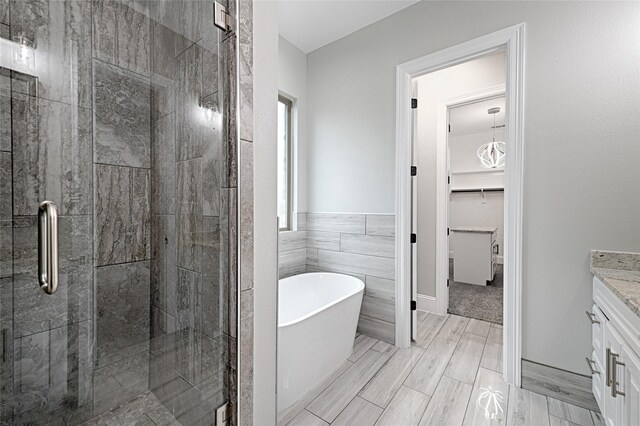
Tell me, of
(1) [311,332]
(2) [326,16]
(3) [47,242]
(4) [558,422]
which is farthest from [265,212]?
(2) [326,16]

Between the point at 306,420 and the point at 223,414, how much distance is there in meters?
0.68

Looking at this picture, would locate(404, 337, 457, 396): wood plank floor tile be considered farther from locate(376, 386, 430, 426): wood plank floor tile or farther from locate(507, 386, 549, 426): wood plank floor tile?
locate(507, 386, 549, 426): wood plank floor tile

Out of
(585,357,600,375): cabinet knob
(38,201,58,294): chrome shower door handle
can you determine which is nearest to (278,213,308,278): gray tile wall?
(38,201,58,294): chrome shower door handle

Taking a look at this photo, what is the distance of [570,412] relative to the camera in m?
1.60

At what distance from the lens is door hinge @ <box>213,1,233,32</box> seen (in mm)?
1051

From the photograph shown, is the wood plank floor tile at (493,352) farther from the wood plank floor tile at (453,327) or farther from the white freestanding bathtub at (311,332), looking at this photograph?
the white freestanding bathtub at (311,332)

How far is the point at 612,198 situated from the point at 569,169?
0.84ft

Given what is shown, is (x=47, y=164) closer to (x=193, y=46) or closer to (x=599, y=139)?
(x=193, y=46)

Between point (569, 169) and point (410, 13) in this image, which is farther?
point (410, 13)

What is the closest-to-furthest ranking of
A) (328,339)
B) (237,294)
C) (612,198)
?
(237,294) → (612,198) → (328,339)

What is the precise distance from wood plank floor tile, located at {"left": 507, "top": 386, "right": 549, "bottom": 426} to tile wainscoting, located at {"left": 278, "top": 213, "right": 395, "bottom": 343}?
2.95 ft

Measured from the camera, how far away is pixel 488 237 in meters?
4.04

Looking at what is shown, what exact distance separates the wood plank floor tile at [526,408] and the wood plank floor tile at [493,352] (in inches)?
9.3

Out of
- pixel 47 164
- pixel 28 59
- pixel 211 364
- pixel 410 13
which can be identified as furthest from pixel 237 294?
pixel 410 13
